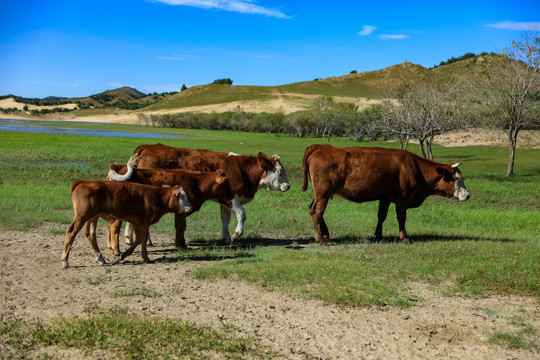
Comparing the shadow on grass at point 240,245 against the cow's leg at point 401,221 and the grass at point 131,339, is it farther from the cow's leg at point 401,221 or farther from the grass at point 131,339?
the grass at point 131,339

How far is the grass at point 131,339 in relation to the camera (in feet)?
17.7

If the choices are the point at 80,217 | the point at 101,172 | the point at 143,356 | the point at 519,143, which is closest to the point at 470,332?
the point at 143,356

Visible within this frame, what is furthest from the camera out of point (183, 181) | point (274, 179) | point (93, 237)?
point (274, 179)

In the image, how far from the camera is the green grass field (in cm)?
800

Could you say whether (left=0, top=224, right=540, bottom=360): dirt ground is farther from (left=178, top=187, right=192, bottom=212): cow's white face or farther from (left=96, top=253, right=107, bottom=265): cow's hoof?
(left=178, top=187, right=192, bottom=212): cow's white face

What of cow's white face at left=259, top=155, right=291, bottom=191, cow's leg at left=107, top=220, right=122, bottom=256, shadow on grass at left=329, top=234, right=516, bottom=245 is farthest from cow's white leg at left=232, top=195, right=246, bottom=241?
cow's leg at left=107, top=220, right=122, bottom=256

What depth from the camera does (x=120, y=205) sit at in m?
8.82

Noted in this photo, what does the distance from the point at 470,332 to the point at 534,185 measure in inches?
876

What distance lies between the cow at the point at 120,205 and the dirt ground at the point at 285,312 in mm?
643

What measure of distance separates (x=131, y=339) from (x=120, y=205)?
3.64 metres

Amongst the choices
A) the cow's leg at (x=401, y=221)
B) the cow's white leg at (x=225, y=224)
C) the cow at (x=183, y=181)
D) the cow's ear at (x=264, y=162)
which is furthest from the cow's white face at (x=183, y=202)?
the cow's leg at (x=401, y=221)

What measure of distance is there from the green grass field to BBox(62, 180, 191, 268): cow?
103cm

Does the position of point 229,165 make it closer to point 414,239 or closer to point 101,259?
point 101,259

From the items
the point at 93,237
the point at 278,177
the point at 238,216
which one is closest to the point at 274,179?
the point at 278,177
